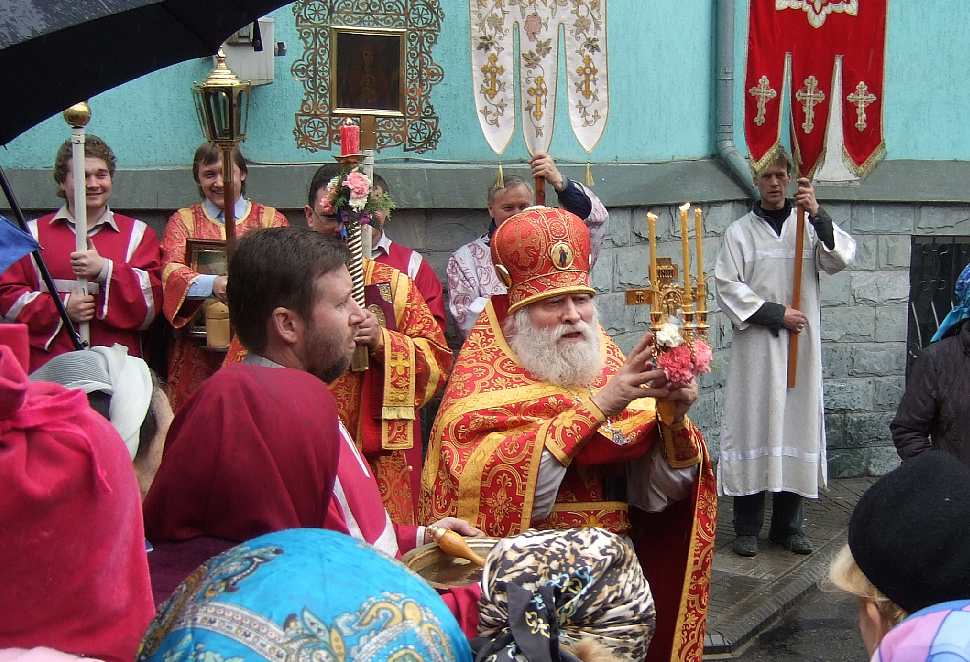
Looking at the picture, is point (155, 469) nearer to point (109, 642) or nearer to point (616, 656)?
point (109, 642)

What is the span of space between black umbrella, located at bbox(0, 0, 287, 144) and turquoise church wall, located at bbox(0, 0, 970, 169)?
3504 mm

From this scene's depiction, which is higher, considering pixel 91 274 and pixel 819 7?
pixel 819 7

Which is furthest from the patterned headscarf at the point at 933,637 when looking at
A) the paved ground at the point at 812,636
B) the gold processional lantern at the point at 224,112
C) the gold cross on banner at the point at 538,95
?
the gold cross on banner at the point at 538,95

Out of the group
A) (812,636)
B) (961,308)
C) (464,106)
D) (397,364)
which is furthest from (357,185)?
(812,636)

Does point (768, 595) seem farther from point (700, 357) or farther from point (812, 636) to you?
point (700, 357)

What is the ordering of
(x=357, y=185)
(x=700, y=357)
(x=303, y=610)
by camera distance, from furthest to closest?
1. (x=357, y=185)
2. (x=700, y=357)
3. (x=303, y=610)

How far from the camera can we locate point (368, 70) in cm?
716

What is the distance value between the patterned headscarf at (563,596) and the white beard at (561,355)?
2.10m

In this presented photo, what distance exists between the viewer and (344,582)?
144 cm

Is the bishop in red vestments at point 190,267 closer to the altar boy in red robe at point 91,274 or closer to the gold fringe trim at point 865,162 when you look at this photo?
the altar boy in red robe at point 91,274

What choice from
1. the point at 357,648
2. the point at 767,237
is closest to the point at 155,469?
the point at 357,648

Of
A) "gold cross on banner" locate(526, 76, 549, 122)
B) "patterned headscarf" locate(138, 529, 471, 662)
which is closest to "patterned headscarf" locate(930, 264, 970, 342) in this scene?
"gold cross on banner" locate(526, 76, 549, 122)

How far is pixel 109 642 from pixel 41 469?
0.29 m

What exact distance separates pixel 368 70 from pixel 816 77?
2779mm
